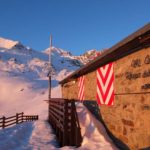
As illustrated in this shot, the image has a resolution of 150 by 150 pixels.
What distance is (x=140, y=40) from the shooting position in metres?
6.30

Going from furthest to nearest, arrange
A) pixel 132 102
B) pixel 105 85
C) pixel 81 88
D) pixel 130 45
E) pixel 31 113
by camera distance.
A: pixel 31 113 < pixel 81 88 < pixel 105 85 < pixel 132 102 < pixel 130 45

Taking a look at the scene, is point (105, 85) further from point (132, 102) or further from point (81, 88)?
point (81, 88)

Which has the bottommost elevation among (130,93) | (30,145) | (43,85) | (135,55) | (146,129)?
(30,145)

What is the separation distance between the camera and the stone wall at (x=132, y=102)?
661cm

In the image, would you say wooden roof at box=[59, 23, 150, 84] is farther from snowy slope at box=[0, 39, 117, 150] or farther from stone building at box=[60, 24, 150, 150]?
snowy slope at box=[0, 39, 117, 150]

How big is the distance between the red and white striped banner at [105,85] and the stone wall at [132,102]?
1.12 ft

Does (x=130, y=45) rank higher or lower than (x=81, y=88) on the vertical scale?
higher

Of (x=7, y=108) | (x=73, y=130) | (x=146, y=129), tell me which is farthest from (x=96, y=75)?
(x=7, y=108)

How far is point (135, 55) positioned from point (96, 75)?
376cm

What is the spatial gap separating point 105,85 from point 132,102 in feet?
8.11

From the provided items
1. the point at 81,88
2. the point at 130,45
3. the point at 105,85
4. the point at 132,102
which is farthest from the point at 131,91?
the point at 81,88

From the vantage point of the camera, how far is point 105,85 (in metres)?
9.77

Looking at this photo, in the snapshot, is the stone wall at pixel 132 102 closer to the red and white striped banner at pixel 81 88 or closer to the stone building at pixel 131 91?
the stone building at pixel 131 91

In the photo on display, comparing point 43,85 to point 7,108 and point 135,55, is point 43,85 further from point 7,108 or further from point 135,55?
point 135,55
